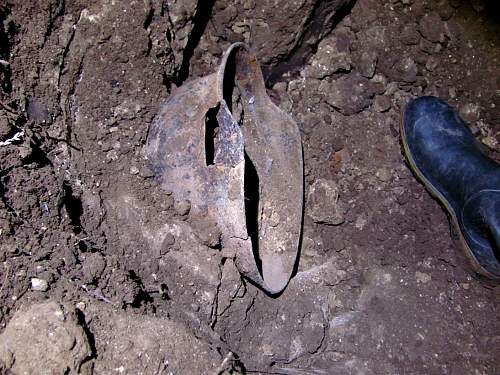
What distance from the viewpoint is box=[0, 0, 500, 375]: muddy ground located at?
47.8 inches

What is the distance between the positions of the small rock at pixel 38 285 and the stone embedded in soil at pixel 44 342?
5 cm

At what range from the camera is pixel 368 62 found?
1.81 meters

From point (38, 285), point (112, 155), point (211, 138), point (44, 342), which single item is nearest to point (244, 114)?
point (211, 138)

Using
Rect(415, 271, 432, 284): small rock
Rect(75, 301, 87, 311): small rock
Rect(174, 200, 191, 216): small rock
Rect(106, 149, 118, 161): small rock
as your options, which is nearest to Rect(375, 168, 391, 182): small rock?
Rect(415, 271, 432, 284): small rock

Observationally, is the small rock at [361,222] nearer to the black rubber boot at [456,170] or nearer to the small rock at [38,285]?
the black rubber boot at [456,170]

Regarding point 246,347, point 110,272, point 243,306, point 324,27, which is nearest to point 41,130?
point 110,272

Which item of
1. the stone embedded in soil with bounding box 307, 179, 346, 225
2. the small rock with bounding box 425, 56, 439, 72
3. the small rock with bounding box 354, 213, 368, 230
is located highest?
the small rock with bounding box 425, 56, 439, 72

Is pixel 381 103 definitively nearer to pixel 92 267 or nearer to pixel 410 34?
pixel 410 34

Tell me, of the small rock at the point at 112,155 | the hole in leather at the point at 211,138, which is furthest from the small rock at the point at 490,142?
the small rock at the point at 112,155

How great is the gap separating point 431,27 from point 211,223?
1.31 meters

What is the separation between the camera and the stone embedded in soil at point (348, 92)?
184cm

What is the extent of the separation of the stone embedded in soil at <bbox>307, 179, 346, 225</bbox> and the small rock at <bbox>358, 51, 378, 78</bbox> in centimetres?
52

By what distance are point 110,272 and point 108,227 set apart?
6.7 inches

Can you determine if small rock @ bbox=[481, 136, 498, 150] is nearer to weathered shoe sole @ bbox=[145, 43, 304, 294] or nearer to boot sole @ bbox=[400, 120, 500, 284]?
boot sole @ bbox=[400, 120, 500, 284]
